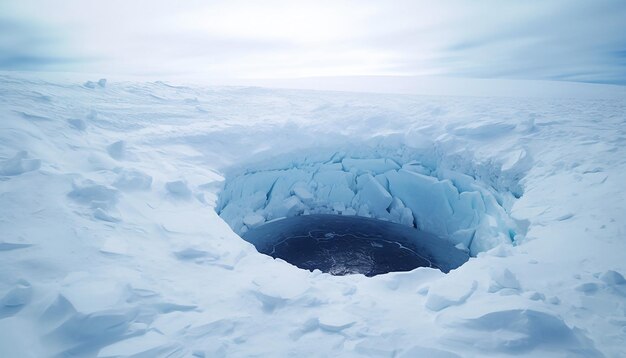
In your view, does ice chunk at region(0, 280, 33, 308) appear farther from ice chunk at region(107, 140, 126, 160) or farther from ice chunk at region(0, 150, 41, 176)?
ice chunk at region(107, 140, 126, 160)

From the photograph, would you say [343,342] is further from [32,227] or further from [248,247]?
[32,227]

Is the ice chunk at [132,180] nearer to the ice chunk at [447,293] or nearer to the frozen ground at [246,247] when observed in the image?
the frozen ground at [246,247]

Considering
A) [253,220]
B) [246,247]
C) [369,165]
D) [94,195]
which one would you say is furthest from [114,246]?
[369,165]

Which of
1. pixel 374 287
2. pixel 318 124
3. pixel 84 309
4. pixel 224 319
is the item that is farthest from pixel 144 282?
Answer: pixel 318 124

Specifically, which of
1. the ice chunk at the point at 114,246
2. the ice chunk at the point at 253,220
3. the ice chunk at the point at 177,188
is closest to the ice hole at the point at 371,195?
the ice chunk at the point at 253,220

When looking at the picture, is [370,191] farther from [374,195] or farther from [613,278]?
[613,278]

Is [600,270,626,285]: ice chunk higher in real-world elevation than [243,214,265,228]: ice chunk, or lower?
higher

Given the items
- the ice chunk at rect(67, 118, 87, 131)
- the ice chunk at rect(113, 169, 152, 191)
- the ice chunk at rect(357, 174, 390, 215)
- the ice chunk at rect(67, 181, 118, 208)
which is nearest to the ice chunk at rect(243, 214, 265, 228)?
the ice chunk at rect(357, 174, 390, 215)
